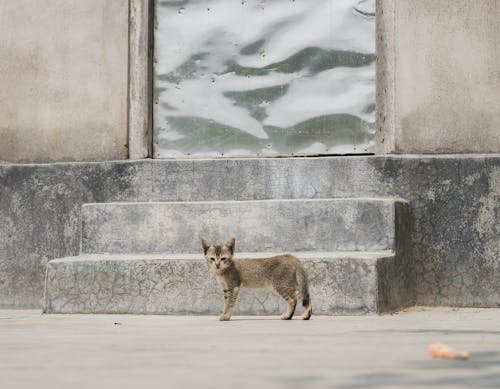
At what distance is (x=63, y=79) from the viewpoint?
8.97 m

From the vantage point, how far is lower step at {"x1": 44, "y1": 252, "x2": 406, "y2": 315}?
701 cm

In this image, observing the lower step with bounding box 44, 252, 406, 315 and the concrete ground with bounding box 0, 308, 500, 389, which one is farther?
the lower step with bounding box 44, 252, 406, 315

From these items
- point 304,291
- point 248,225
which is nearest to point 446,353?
point 304,291

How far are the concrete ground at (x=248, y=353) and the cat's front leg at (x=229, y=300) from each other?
0.38 feet

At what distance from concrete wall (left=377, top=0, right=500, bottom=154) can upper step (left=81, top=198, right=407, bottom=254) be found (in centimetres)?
71

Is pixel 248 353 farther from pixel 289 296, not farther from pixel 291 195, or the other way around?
pixel 291 195

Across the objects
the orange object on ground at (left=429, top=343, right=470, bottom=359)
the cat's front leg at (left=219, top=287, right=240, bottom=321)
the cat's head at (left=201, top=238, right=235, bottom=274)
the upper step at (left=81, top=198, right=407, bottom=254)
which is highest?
the upper step at (left=81, top=198, right=407, bottom=254)

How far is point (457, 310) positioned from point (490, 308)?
0.31m

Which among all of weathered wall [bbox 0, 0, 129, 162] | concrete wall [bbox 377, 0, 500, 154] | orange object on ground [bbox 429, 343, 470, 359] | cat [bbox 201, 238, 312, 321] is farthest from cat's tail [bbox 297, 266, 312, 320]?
orange object on ground [bbox 429, 343, 470, 359]

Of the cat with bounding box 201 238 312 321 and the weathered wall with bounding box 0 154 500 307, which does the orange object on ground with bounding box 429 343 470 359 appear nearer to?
the cat with bounding box 201 238 312 321

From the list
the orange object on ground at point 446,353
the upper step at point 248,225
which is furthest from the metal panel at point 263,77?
the orange object on ground at point 446,353

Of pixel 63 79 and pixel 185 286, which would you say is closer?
pixel 185 286

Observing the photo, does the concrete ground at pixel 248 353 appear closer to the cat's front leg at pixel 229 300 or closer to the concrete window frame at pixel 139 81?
the cat's front leg at pixel 229 300

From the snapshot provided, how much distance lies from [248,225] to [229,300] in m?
1.12
